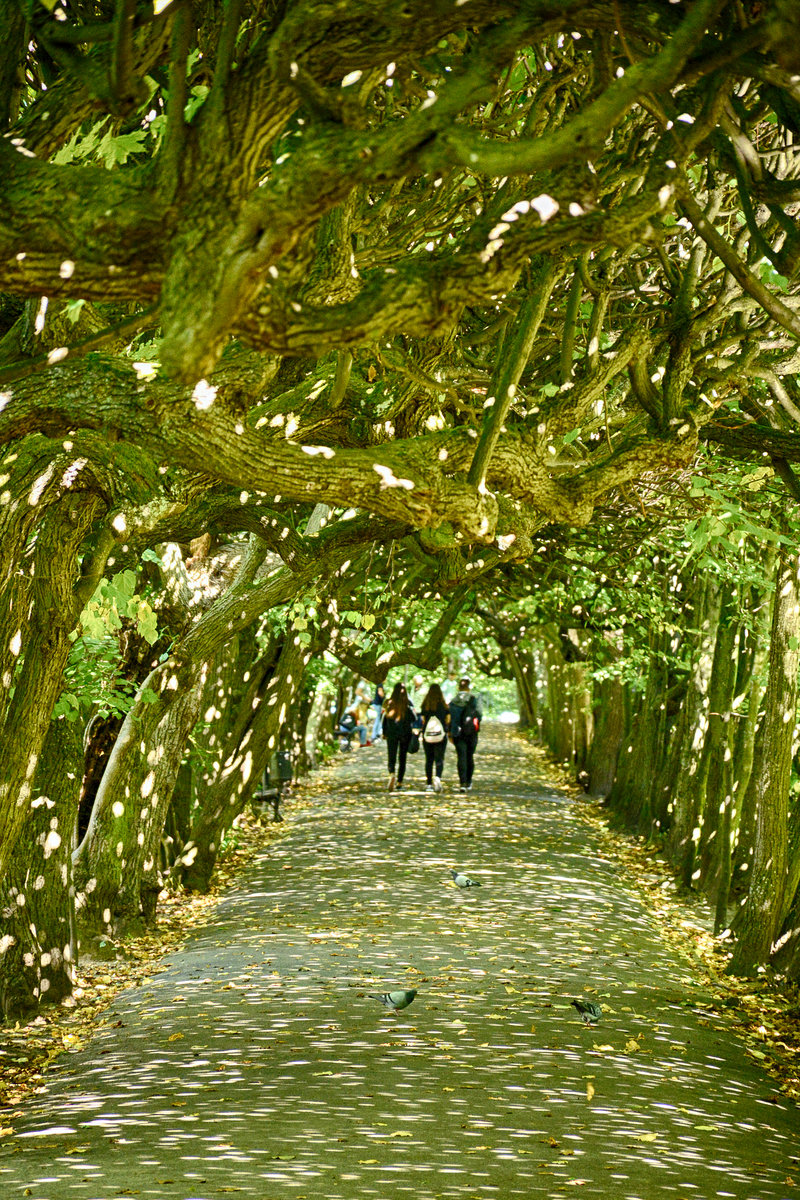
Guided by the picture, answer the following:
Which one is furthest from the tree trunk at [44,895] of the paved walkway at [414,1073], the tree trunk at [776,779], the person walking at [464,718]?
the person walking at [464,718]

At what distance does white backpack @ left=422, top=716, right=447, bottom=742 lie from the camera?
91.8 ft

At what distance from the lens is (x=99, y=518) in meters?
8.88

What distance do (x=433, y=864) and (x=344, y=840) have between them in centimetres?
321

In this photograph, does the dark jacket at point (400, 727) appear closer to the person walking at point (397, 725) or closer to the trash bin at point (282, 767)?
the person walking at point (397, 725)

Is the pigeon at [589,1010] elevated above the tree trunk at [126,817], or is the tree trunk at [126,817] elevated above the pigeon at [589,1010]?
the tree trunk at [126,817]

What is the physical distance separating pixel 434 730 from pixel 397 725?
163cm

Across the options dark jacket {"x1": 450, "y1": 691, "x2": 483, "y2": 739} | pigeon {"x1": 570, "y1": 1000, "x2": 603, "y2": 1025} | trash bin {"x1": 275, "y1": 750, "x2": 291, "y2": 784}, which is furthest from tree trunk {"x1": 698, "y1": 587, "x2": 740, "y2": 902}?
dark jacket {"x1": 450, "y1": 691, "x2": 483, "y2": 739}

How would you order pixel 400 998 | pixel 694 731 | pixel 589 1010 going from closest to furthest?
pixel 589 1010, pixel 400 998, pixel 694 731

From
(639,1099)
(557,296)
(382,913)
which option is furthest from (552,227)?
(382,913)

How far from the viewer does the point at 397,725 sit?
29469 mm

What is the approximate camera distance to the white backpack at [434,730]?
2797 cm

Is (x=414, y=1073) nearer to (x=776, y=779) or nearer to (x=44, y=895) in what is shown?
(x=44, y=895)

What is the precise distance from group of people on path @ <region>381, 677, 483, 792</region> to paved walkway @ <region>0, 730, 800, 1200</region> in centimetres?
1154

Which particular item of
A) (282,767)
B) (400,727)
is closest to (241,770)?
(282,767)
